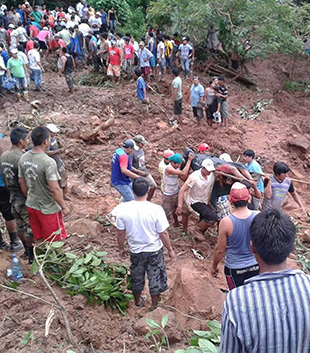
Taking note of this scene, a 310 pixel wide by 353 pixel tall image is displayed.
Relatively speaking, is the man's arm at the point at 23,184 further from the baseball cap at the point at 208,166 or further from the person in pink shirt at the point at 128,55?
the person in pink shirt at the point at 128,55

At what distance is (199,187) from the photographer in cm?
588

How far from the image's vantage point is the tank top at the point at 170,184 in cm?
641

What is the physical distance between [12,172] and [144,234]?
1.83 metres

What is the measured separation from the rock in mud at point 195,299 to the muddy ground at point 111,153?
1cm

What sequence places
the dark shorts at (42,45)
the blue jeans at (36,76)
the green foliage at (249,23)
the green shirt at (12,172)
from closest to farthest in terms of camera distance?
the green shirt at (12,172) < the blue jeans at (36,76) < the green foliage at (249,23) < the dark shorts at (42,45)

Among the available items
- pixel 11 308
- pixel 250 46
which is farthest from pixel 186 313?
pixel 250 46

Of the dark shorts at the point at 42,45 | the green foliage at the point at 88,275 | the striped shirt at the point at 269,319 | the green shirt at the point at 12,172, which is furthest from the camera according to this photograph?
the dark shorts at the point at 42,45

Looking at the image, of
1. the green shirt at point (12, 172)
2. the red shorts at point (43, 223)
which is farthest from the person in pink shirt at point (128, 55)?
the red shorts at point (43, 223)

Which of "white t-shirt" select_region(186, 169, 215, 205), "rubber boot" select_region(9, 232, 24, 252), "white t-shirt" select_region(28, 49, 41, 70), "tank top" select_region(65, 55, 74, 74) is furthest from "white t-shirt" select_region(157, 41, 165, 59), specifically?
"rubber boot" select_region(9, 232, 24, 252)

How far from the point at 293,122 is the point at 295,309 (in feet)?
38.9

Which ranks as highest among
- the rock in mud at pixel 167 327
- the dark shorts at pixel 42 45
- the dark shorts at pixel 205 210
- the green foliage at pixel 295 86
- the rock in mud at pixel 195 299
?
the rock in mud at pixel 167 327

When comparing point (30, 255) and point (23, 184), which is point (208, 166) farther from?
point (30, 255)

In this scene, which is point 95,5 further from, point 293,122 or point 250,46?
point 293,122

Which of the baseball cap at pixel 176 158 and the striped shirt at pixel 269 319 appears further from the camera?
the baseball cap at pixel 176 158
